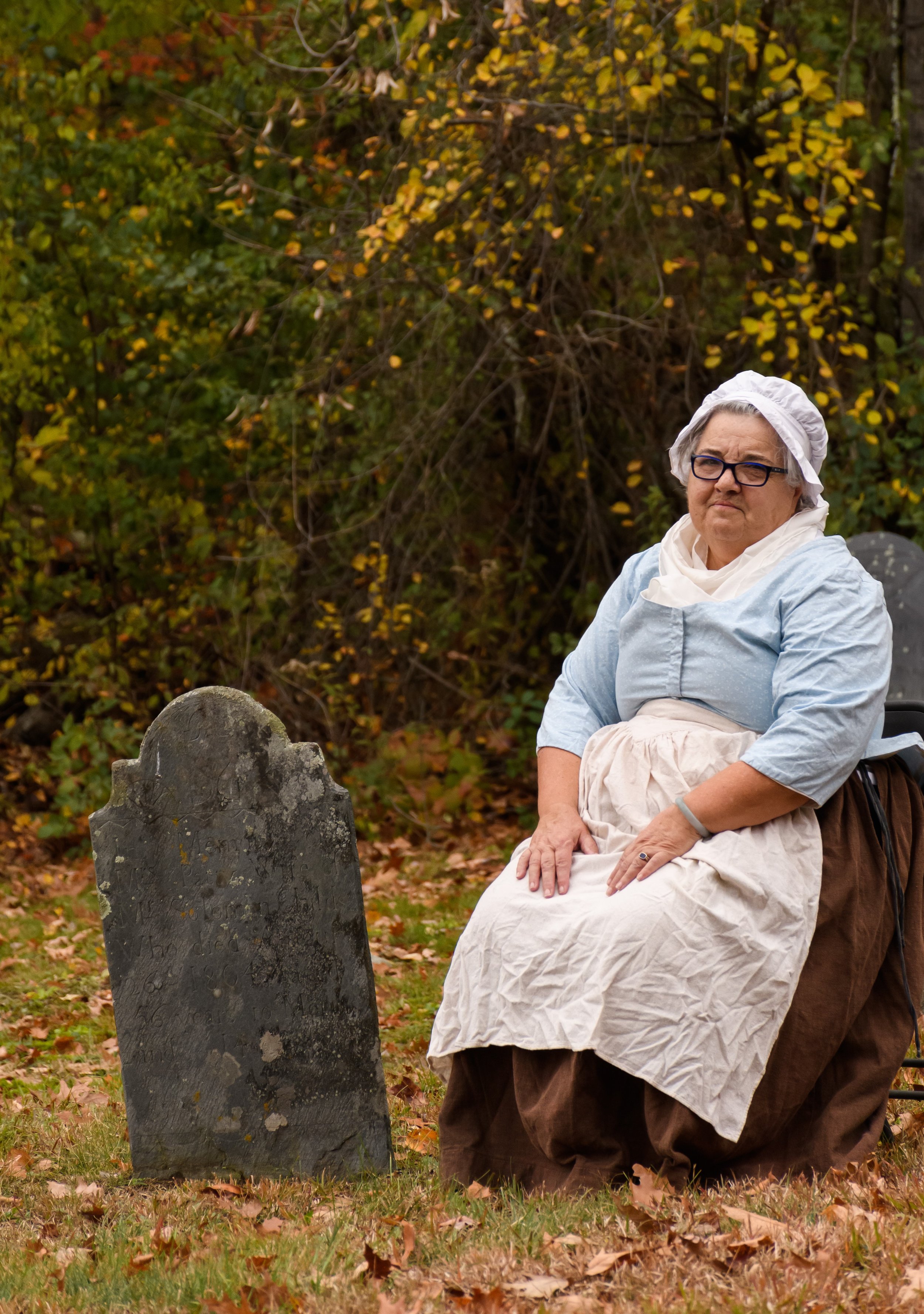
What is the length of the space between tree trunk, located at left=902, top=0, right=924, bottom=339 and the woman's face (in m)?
5.10

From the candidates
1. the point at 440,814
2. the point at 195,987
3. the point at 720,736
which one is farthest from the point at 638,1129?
the point at 440,814

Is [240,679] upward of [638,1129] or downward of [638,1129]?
downward

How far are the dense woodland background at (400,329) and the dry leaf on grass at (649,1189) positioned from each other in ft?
17.1

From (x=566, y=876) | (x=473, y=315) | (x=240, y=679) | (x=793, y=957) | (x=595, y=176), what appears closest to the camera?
(x=793, y=957)

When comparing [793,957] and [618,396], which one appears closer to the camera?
[793,957]

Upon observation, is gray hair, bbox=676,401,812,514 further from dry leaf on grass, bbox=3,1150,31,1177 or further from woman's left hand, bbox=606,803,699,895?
dry leaf on grass, bbox=3,1150,31,1177

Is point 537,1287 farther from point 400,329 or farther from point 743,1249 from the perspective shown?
point 400,329

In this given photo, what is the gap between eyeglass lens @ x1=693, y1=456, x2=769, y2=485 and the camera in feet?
11.3

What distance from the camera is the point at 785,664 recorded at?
3.27 m

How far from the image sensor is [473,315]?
8359 mm

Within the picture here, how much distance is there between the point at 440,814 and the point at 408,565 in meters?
1.61

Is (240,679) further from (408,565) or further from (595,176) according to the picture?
(595,176)

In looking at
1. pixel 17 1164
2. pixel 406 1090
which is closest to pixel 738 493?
pixel 406 1090

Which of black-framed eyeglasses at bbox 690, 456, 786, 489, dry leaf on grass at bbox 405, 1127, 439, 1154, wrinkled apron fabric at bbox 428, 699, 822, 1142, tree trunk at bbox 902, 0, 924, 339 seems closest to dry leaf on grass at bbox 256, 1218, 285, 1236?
wrinkled apron fabric at bbox 428, 699, 822, 1142
